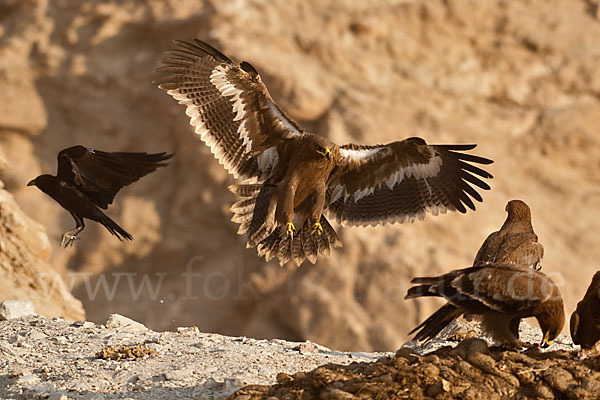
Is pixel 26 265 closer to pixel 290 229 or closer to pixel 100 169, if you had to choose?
pixel 100 169

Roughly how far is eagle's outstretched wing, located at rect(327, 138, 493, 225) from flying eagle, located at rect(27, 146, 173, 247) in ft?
6.31

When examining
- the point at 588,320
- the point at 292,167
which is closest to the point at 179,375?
the point at 588,320

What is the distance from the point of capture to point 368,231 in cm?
1625

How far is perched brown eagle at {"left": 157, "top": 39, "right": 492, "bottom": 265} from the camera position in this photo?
8.96m

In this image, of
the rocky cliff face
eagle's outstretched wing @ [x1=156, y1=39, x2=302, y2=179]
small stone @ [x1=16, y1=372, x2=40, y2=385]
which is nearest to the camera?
small stone @ [x1=16, y1=372, x2=40, y2=385]

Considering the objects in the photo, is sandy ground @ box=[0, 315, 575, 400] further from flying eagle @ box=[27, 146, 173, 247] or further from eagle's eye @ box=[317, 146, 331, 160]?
eagle's eye @ box=[317, 146, 331, 160]

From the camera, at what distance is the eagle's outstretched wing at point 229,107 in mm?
8945

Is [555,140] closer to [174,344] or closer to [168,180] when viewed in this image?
[168,180]

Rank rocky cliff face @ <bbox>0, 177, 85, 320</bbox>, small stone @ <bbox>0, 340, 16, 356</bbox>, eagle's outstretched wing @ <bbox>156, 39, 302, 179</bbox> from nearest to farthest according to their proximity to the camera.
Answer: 1. small stone @ <bbox>0, 340, 16, 356</bbox>
2. eagle's outstretched wing @ <bbox>156, 39, 302, 179</bbox>
3. rocky cliff face @ <bbox>0, 177, 85, 320</bbox>

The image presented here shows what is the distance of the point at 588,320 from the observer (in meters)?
5.87

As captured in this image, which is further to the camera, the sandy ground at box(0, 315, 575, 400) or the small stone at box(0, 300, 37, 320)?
the small stone at box(0, 300, 37, 320)

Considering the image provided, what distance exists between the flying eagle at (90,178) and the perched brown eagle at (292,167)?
0.78m

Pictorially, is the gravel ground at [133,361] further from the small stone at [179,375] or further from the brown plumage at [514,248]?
the brown plumage at [514,248]

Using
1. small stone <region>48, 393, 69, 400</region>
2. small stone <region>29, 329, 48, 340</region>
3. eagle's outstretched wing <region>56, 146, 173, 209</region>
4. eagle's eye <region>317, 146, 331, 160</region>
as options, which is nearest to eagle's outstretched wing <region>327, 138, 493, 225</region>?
eagle's eye <region>317, 146, 331, 160</region>
